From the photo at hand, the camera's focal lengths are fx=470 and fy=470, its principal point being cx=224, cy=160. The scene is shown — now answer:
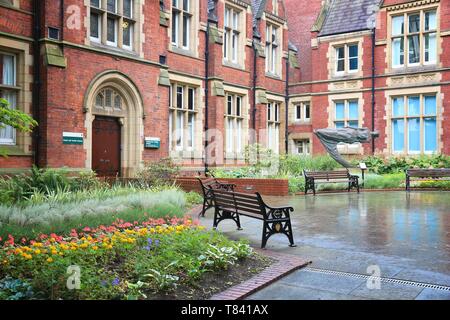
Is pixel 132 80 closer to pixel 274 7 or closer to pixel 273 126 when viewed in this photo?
pixel 273 126

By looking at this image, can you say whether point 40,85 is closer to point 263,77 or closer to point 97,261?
point 97,261

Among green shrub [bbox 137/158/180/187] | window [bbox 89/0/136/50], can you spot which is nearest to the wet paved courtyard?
green shrub [bbox 137/158/180/187]

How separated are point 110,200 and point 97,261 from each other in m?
4.18

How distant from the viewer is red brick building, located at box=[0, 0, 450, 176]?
548 inches

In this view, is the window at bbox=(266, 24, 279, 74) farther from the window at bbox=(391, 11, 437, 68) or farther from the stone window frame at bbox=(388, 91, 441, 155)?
the stone window frame at bbox=(388, 91, 441, 155)

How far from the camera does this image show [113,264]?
19.3ft

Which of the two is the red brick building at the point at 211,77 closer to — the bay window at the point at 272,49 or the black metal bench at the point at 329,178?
the bay window at the point at 272,49

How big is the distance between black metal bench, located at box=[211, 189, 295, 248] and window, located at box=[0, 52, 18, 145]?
704 centimetres

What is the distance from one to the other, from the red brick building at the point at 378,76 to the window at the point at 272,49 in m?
2.00

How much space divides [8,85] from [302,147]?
18.8 m

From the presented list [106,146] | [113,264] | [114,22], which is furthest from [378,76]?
[113,264]

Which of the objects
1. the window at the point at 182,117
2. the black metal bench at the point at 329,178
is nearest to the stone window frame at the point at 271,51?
the window at the point at 182,117

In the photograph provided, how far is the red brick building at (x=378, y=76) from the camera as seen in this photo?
934 inches

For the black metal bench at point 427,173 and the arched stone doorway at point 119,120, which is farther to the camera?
the black metal bench at point 427,173
